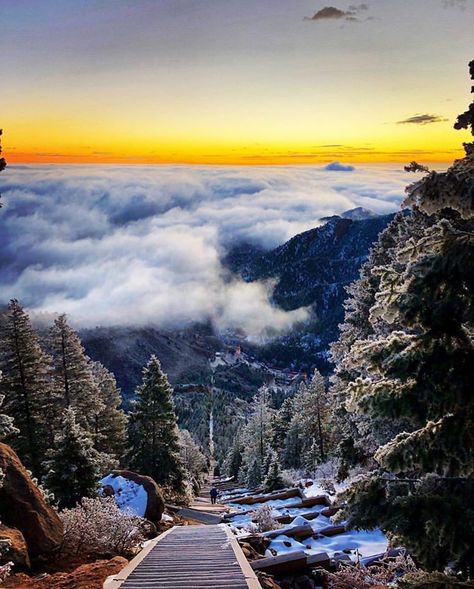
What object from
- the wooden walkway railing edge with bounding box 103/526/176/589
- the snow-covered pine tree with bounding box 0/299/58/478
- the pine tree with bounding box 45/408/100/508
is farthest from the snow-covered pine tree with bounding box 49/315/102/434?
the wooden walkway railing edge with bounding box 103/526/176/589

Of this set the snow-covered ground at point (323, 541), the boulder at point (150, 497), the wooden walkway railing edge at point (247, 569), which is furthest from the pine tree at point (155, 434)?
the wooden walkway railing edge at point (247, 569)

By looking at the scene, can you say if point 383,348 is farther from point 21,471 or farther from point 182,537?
point 21,471

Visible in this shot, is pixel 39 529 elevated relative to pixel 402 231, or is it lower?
lower

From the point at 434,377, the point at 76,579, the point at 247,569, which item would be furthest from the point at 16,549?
the point at 434,377

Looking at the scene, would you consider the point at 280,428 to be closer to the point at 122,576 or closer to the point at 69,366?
the point at 69,366

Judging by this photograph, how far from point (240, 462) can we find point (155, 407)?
5761 cm

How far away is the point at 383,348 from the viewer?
5.28 metres

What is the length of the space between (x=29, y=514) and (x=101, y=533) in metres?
2.17

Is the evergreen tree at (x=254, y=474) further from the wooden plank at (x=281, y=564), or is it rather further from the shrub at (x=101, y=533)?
the wooden plank at (x=281, y=564)

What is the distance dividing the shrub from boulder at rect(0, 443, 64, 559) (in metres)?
0.41

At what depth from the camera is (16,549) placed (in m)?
12.6

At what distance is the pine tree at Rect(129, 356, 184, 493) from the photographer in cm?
3481

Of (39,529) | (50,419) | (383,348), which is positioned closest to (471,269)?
(383,348)

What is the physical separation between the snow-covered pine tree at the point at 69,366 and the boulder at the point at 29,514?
18829 mm
